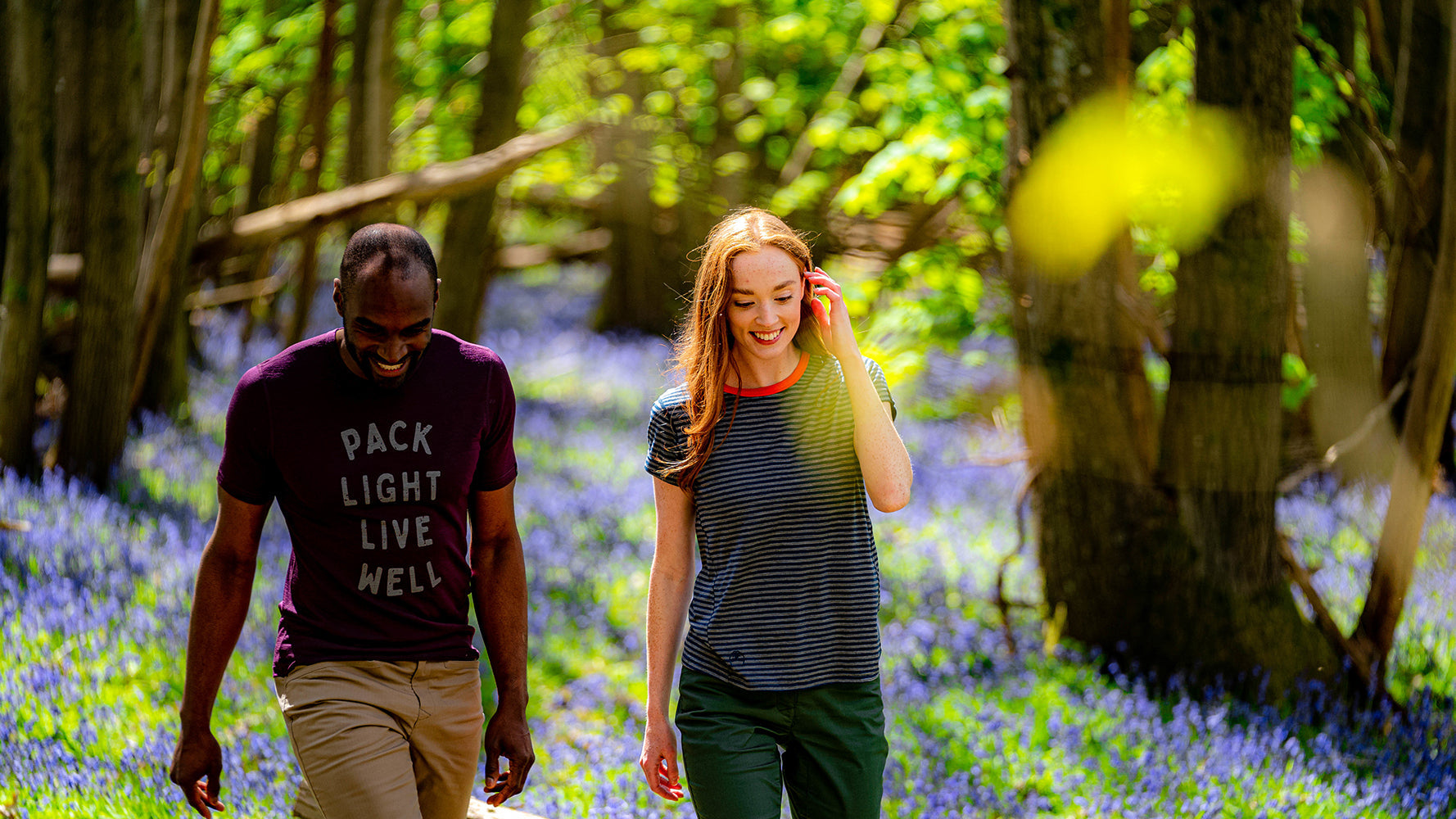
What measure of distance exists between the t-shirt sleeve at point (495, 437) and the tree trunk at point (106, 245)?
5564 millimetres

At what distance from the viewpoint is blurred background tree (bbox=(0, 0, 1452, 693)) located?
557 cm

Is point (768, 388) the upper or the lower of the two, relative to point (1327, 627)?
upper

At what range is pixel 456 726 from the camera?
2762 millimetres

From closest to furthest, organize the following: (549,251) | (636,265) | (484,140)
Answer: (484,140), (636,265), (549,251)

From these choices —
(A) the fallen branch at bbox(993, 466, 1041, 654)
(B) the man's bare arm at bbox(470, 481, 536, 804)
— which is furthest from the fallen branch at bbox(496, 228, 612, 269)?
(B) the man's bare arm at bbox(470, 481, 536, 804)

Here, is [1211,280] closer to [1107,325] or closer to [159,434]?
[1107,325]

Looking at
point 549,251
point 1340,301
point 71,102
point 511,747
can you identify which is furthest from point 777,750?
point 549,251

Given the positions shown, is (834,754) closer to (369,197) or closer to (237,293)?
(369,197)

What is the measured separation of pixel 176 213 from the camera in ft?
25.8

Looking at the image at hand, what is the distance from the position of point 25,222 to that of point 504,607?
5431 millimetres

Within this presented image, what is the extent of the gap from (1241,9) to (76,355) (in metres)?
7.11

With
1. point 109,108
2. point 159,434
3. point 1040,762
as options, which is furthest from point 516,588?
point 159,434

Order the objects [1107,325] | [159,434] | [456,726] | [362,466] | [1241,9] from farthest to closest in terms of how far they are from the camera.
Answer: [159,434]
[1107,325]
[1241,9]
[456,726]
[362,466]

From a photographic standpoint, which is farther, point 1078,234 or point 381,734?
point 1078,234
